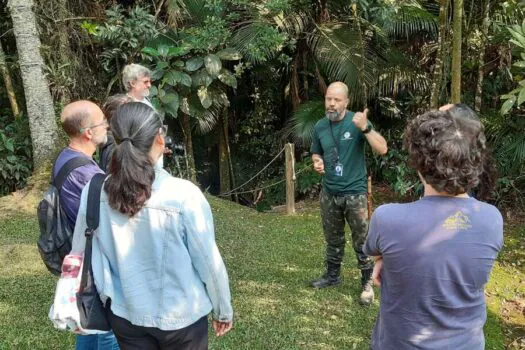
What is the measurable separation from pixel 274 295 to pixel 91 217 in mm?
2495

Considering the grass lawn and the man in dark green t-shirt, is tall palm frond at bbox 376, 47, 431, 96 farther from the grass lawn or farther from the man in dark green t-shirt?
the man in dark green t-shirt

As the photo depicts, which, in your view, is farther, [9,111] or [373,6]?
[9,111]

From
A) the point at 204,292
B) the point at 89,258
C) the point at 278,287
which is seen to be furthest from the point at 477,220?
the point at 278,287

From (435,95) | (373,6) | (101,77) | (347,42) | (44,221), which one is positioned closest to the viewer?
(44,221)

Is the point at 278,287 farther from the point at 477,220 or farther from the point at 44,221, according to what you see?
the point at 477,220

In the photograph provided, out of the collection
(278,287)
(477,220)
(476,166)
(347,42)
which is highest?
(347,42)

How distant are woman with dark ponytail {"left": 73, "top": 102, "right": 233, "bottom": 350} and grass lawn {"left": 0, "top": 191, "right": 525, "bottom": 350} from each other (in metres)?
1.55

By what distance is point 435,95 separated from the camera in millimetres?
5570

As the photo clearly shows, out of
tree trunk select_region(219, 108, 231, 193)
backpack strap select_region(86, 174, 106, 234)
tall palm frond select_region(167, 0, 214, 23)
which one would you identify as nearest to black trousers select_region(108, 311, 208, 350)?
backpack strap select_region(86, 174, 106, 234)

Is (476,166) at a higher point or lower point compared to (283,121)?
higher

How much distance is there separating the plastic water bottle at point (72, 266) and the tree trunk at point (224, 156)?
24.3 feet

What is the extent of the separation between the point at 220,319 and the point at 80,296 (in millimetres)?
552

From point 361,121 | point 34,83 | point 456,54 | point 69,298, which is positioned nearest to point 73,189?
point 69,298

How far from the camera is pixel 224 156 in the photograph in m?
9.56
